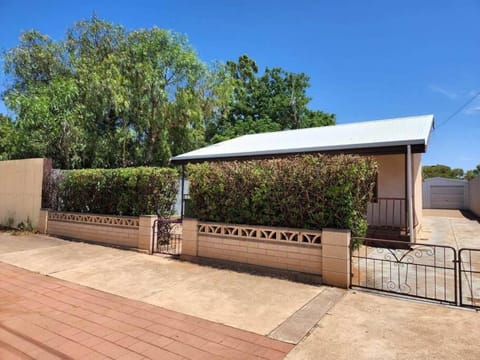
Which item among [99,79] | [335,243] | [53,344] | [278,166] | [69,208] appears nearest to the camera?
[53,344]

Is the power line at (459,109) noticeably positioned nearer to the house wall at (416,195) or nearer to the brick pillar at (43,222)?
the house wall at (416,195)

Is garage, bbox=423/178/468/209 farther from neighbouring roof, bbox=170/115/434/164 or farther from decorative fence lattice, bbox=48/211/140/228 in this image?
decorative fence lattice, bbox=48/211/140/228

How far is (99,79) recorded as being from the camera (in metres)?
14.5

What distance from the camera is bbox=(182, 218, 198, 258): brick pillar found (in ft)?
23.3

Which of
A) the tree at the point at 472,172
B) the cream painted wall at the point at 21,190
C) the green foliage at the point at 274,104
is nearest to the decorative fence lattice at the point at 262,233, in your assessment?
the cream painted wall at the point at 21,190

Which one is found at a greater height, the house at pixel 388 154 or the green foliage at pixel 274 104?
the green foliage at pixel 274 104

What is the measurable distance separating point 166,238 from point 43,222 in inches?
186

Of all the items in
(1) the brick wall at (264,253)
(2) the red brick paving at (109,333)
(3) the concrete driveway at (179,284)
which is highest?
(1) the brick wall at (264,253)

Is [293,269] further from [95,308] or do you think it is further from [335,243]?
[95,308]

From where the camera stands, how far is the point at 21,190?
11.2 meters

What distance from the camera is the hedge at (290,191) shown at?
18.3ft

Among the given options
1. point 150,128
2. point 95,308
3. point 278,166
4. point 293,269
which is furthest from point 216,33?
point 95,308

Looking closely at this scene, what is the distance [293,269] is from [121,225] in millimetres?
4947

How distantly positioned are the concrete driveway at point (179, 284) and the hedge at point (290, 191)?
3.86 ft
